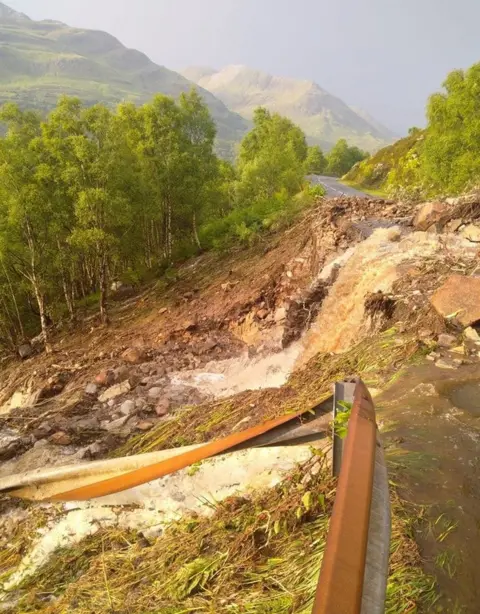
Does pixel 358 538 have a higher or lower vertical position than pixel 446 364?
higher

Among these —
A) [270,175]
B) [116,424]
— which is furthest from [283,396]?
[270,175]

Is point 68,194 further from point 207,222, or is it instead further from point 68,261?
point 207,222

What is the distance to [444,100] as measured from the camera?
16.5 metres

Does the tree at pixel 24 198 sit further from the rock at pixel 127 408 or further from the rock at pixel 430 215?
the rock at pixel 430 215

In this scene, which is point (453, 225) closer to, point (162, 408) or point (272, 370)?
point (272, 370)

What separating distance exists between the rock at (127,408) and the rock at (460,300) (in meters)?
5.27

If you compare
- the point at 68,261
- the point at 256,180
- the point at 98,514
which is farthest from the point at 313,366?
the point at 256,180

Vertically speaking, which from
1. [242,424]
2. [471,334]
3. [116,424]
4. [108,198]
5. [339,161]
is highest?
[339,161]

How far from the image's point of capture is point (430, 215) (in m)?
10.0

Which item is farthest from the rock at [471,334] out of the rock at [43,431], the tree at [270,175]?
the tree at [270,175]

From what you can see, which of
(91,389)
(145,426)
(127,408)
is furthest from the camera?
(91,389)

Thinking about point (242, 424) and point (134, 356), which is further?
point (134, 356)

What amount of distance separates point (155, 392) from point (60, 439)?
239 cm

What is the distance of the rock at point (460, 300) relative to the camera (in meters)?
5.41
